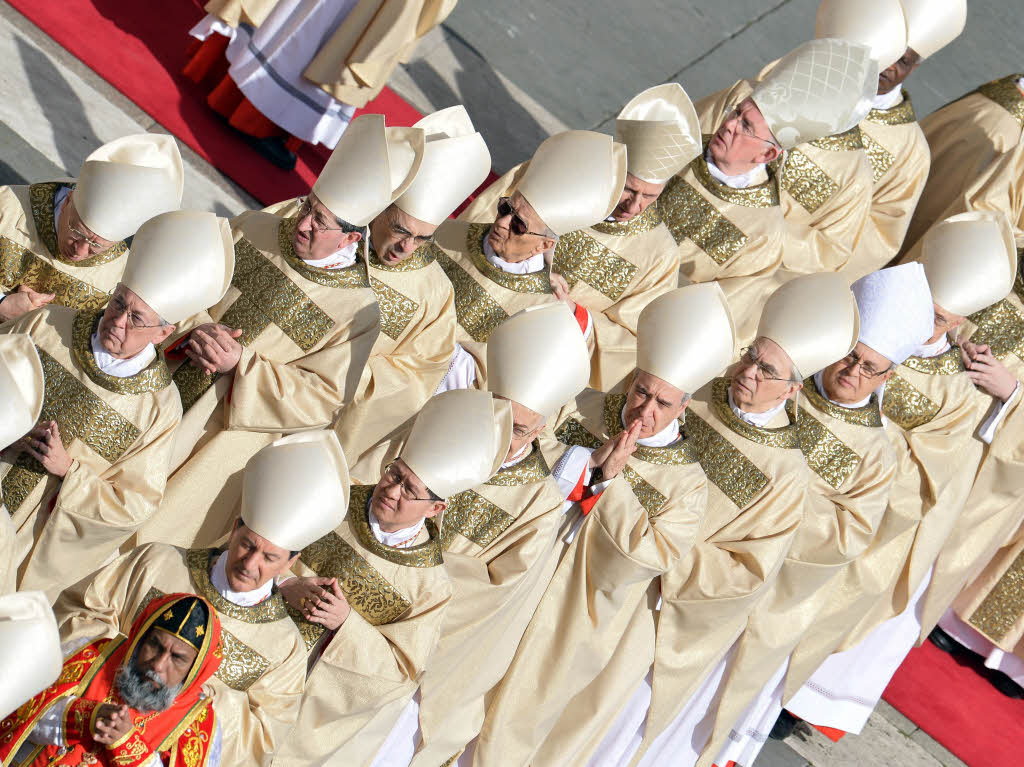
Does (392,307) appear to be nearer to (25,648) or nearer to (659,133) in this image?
(659,133)

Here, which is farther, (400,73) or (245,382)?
(400,73)

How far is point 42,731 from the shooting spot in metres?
3.47

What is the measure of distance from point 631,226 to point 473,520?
5.10 feet

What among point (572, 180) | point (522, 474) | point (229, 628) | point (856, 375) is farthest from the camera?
point (856, 375)

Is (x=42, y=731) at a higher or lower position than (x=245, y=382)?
lower

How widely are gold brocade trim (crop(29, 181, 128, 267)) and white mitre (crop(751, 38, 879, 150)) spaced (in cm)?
261

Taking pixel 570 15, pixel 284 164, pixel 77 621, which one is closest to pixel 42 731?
pixel 77 621

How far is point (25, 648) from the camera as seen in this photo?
10.3 feet

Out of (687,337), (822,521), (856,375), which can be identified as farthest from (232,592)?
(856,375)

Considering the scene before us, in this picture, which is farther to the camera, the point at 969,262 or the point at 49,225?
the point at 969,262

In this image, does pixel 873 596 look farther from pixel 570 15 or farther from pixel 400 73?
pixel 570 15

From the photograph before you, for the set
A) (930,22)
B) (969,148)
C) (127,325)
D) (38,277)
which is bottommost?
(38,277)

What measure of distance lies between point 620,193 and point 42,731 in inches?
111

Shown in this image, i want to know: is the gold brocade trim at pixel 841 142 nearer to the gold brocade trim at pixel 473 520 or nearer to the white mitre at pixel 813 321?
the white mitre at pixel 813 321
